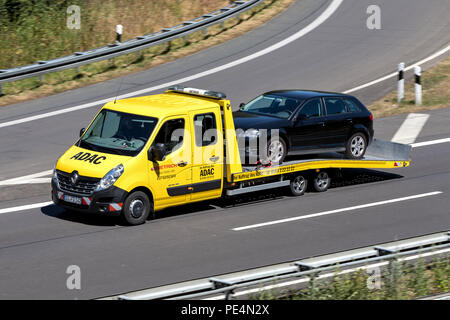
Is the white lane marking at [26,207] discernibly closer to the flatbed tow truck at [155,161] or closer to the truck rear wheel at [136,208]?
the flatbed tow truck at [155,161]

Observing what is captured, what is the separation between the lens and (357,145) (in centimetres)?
1564

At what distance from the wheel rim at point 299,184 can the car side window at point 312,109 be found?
124 centimetres

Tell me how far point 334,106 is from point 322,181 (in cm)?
154

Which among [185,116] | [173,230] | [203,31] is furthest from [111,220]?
[203,31]

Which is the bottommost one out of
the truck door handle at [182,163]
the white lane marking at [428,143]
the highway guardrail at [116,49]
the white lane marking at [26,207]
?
the white lane marking at [428,143]

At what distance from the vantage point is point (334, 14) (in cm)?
3139

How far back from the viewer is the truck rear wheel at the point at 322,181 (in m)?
15.0

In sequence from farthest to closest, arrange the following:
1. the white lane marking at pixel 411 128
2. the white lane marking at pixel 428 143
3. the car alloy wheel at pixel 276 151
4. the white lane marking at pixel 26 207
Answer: the white lane marking at pixel 411 128
the white lane marking at pixel 428 143
the car alloy wheel at pixel 276 151
the white lane marking at pixel 26 207

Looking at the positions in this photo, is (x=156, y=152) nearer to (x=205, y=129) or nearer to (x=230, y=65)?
(x=205, y=129)

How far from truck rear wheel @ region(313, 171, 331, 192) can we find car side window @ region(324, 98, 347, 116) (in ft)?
3.99

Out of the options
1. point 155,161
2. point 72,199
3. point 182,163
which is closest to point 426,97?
point 182,163

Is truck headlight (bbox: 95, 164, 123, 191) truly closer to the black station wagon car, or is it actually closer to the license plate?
the license plate

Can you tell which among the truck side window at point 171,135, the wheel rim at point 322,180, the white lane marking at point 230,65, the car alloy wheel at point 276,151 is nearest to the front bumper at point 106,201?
the truck side window at point 171,135
